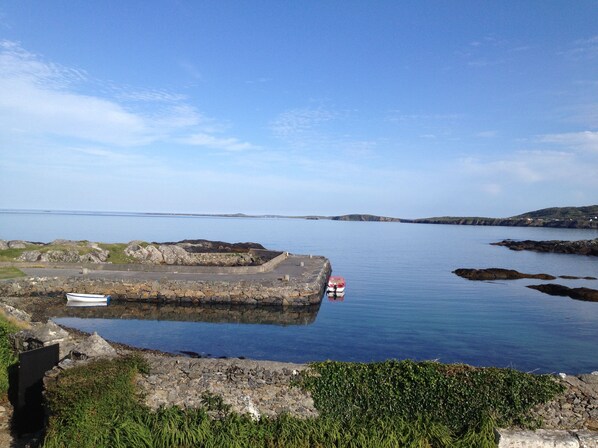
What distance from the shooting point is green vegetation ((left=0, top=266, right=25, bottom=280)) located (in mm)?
31266

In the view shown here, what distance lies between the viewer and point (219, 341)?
22844 mm

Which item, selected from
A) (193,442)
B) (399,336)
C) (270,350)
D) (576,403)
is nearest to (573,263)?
(399,336)

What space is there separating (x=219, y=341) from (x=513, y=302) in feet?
82.2

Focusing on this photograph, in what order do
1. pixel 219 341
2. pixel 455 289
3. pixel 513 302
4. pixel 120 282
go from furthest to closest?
pixel 455 289 < pixel 513 302 < pixel 120 282 < pixel 219 341

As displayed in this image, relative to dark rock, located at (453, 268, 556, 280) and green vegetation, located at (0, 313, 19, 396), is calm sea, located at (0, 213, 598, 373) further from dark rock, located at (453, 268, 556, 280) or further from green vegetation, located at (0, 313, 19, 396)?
green vegetation, located at (0, 313, 19, 396)

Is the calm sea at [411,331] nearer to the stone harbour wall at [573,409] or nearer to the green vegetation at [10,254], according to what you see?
the stone harbour wall at [573,409]

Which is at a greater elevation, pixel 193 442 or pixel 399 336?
pixel 193 442

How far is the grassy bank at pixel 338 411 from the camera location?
7.29m

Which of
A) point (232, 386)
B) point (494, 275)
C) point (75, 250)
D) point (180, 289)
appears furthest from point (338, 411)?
point (494, 275)

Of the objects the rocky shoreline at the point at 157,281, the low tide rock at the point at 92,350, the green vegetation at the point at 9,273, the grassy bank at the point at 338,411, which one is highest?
the low tide rock at the point at 92,350

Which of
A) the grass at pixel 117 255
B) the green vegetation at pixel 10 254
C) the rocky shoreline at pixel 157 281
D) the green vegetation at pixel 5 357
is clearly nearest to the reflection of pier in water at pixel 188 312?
the rocky shoreline at pixel 157 281

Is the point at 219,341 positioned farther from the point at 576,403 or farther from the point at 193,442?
the point at 576,403

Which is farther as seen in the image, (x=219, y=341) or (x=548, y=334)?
(x=548, y=334)

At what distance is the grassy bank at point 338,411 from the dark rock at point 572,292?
35.5m
